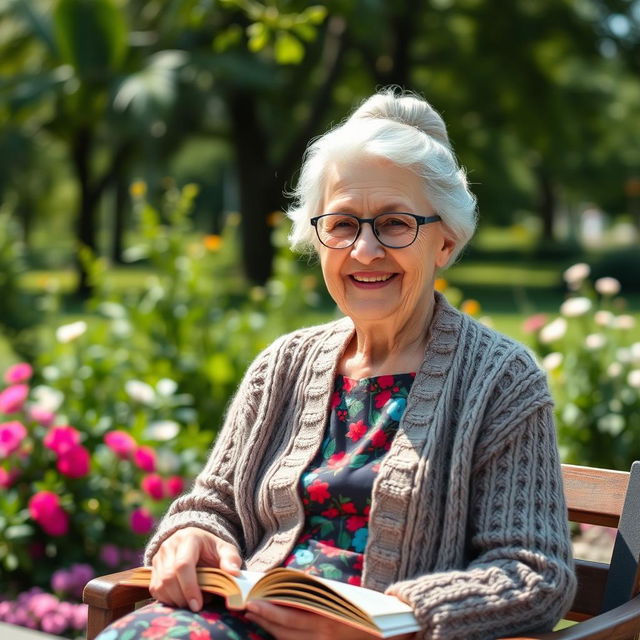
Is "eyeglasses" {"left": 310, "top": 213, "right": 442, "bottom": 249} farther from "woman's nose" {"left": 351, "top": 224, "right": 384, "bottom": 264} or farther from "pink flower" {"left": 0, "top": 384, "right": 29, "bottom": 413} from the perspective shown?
"pink flower" {"left": 0, "top": 384, "right": 29, "bottom": 413}

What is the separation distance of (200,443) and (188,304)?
1004 millimetres

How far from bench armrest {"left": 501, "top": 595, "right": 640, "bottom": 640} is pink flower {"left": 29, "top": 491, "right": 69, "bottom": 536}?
2.43 m

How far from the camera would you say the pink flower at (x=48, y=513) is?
155 inches

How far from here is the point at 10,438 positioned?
408 cm

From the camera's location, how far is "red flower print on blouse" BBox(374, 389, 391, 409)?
7.68 feet

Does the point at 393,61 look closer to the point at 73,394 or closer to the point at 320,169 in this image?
the point at 73,394

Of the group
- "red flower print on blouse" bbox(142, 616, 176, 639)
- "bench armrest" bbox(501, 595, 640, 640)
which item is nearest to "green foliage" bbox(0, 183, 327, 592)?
"red flower print on blouse" bbox(142, 616, 176, 639)

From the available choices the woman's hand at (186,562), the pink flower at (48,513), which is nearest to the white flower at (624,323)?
the pink flower at (48,513)

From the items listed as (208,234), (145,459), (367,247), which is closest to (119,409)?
(145,459)

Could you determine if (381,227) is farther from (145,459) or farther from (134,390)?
(134,390)

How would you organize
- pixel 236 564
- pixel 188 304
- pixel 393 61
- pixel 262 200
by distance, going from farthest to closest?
pixel 393 61 → pixel 262 200 → pixel 188 304 → pixel 236 564

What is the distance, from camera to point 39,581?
412cm

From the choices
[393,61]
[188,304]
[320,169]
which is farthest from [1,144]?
[320,169]

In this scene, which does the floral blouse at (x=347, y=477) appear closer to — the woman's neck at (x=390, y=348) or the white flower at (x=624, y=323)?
the woman's neck at (x=390, y=348)
